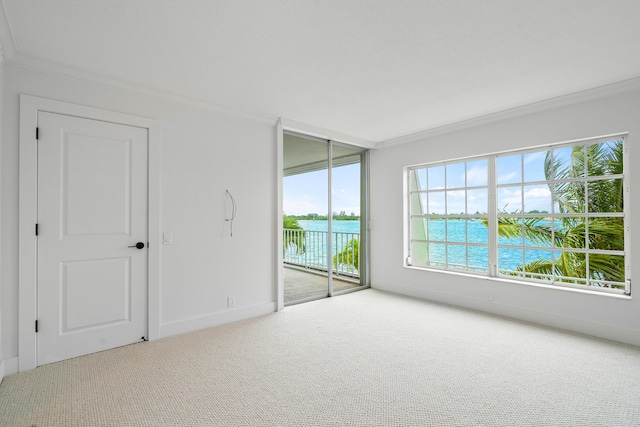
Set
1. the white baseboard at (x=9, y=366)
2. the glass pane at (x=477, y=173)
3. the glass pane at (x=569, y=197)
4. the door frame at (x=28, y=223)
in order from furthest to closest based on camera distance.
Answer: the glass pane at (x=477, y=173) → the glass pane at (x=569, y=197) → the door frame at (x=28, y=223) → the white baseboard at (x=9, y=366)

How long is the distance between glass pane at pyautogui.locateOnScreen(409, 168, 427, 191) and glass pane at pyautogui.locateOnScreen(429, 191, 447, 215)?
19 centimetres

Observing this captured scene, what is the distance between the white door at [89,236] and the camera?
2.50m

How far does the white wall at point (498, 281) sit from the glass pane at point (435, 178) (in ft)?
0.67

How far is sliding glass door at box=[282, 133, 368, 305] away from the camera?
4.46 metres

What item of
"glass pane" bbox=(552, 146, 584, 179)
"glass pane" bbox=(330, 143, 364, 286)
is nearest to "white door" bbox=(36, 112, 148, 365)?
"glass pane" bbox=(330, 143, 364, 286)

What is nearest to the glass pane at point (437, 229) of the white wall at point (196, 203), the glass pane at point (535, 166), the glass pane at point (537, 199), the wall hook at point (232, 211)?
the glass pane at point (537, 199)

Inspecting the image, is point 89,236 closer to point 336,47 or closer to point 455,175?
point 336,47

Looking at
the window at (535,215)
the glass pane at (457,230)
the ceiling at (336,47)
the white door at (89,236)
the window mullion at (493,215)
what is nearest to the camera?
the ceiling at (336,47)

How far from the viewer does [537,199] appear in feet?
11.9

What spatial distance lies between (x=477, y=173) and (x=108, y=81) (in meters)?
4.14

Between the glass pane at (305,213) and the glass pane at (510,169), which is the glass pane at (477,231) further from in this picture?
the glass pane at (305,213)

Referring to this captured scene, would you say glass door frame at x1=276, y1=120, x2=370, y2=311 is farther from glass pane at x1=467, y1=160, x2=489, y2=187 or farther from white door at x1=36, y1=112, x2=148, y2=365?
glass pane at x1=467, y1=160, x2=489, y2=187

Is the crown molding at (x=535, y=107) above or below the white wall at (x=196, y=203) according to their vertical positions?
above

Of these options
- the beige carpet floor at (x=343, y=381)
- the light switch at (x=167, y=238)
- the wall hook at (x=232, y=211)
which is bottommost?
the beige carpet floor at (x=343, y=381)
